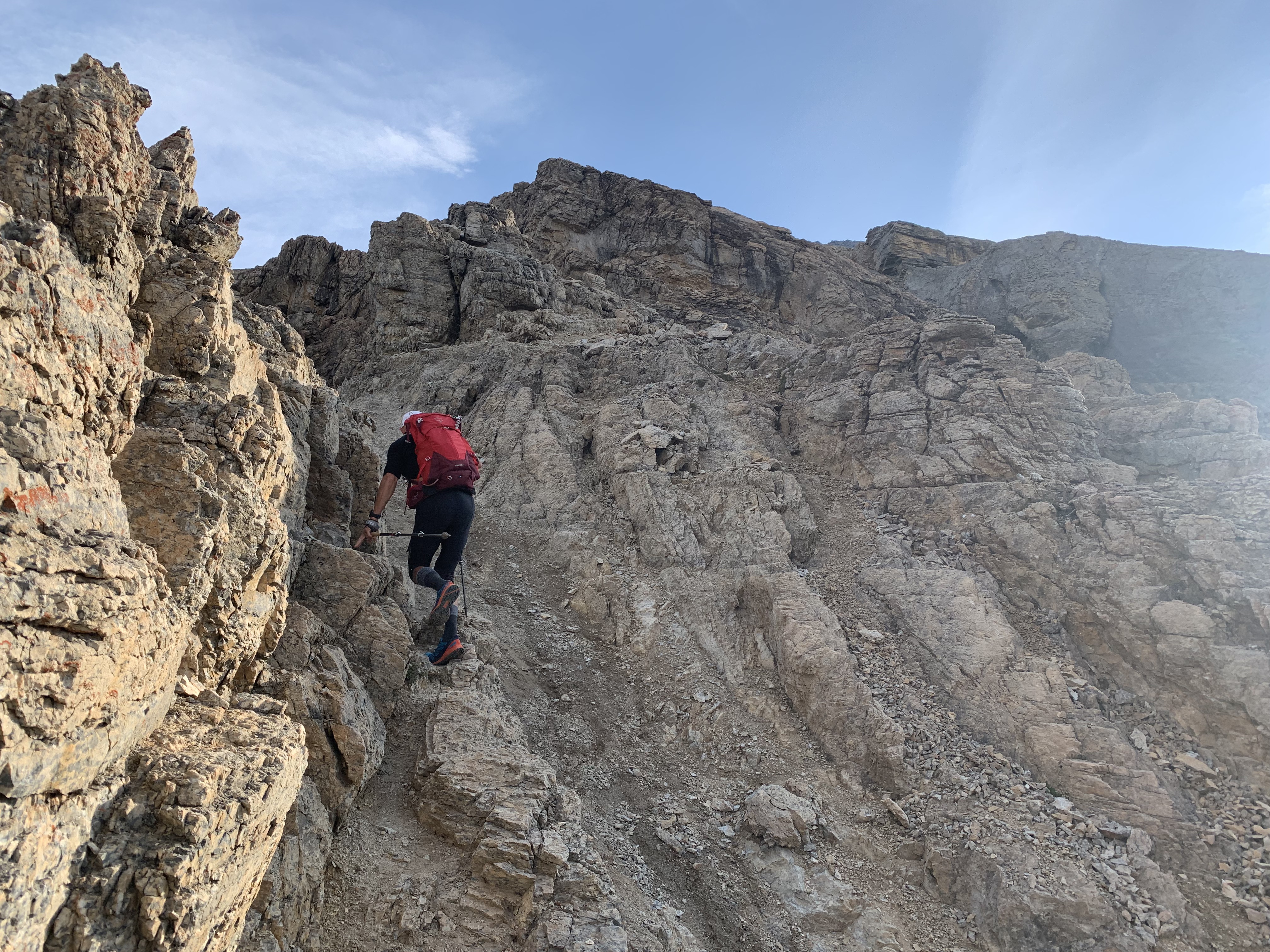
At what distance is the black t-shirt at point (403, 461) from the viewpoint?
826cm

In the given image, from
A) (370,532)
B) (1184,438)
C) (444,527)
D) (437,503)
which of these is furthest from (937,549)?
(370,532)

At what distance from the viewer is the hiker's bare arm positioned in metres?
7.90

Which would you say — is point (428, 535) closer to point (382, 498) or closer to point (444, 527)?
point (444, 527)

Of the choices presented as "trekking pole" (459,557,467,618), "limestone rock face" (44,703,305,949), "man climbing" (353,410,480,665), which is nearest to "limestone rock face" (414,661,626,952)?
"man climbing" (353,410,480,665)

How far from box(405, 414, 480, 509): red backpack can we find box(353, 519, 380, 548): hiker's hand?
448 millimetres

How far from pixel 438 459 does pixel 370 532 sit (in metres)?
1.20

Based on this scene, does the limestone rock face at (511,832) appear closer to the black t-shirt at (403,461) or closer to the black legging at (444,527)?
the black legging at (444,527)

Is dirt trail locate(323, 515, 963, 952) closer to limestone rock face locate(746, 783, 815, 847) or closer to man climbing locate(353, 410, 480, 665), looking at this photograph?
limestone rock face locate(746, 783, 815, 847)

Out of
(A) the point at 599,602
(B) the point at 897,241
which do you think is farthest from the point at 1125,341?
(A) the point at 599,602

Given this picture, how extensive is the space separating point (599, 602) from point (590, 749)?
3.30 meters

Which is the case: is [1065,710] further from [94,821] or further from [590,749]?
[94,821]

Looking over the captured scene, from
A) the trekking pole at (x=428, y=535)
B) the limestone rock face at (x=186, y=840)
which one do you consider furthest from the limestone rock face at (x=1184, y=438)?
the limestone rock face at (x=186, y=840)

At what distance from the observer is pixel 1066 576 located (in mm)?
10773

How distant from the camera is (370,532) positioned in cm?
791
